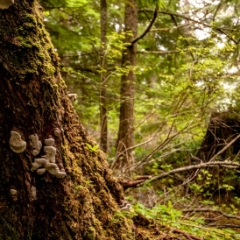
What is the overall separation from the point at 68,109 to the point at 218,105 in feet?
16.0

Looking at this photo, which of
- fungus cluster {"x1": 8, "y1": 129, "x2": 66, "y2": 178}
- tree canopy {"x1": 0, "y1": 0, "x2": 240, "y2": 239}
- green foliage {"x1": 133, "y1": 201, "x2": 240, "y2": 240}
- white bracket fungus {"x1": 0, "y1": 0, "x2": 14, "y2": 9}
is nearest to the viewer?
white bracket fungus {"x1": 0, "y1": 0, "x2": 14, "y2": 9}

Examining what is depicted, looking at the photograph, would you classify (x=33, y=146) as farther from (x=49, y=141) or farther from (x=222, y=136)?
(x=222, y=136)

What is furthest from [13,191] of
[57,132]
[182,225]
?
[182,225]

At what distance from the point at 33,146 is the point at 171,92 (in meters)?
4.38

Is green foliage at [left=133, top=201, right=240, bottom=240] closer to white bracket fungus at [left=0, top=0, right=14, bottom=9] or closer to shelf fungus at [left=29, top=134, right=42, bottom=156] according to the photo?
shelf fungus at [left=29, top=134, right=42, bottom=156]

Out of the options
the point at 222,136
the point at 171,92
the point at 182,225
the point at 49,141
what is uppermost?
the point at 171,92

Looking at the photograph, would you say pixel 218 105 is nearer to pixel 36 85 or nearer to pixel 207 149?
pixel 207 149

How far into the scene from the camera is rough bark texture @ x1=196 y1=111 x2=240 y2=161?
256 inches

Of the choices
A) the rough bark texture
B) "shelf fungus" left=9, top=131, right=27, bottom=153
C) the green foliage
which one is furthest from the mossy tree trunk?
the rough bark texture

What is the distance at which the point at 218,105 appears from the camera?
622cm

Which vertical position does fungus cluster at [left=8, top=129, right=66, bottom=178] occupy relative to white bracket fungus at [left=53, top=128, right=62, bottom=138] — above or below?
below

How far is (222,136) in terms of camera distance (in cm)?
720

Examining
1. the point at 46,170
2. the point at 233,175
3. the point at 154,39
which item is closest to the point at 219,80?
the point at 233,175

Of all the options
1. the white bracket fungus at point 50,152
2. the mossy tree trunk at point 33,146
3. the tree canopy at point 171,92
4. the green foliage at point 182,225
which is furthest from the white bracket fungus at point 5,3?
the tree canopy at point 171,92
